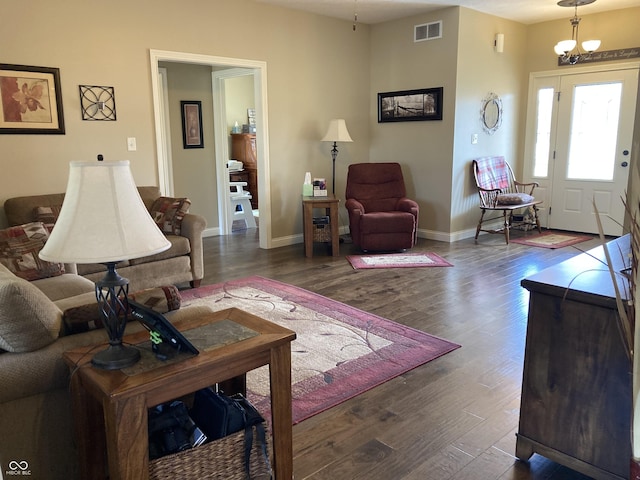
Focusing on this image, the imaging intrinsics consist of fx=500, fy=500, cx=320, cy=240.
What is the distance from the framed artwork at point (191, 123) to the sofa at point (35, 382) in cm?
502

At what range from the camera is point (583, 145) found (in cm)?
660

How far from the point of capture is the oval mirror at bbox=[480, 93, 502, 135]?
6.38 metres

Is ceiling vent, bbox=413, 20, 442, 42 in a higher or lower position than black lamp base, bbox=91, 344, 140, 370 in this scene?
higher

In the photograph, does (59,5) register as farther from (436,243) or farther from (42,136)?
(436,243)

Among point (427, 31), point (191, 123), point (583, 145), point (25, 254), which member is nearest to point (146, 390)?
point (25, 254)

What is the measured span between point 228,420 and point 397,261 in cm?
384

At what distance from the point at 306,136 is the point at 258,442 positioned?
496cm

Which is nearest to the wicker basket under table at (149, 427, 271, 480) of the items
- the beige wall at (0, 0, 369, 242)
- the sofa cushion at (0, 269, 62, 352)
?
the sofa cushion at (0, 269, 62, 352)

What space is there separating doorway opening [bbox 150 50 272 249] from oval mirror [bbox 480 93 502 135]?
9.18 feet

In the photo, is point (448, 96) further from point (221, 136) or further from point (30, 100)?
point (30, 100)

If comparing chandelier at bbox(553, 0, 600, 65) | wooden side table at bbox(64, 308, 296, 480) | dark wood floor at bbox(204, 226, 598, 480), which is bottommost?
dark wood floor at bbox(204, 226, 598, 480)

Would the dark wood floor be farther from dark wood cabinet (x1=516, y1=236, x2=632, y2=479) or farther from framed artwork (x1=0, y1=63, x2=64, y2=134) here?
framed artwork (x1=0, y1=63, x2=64, y2=134)

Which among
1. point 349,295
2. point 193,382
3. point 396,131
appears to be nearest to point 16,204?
point 349,295

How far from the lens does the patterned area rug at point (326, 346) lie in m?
2.59
